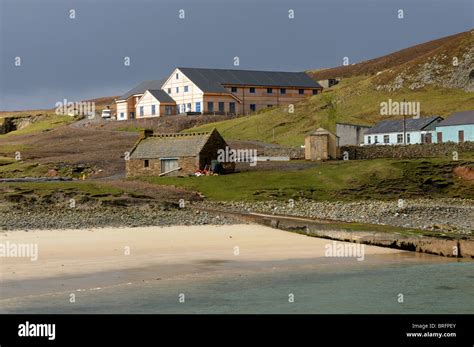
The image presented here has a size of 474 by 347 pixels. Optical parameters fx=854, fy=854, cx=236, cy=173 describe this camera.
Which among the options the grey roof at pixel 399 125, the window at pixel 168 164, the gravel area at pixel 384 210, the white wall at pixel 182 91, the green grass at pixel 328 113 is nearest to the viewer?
the gravel area at pixel 384 210

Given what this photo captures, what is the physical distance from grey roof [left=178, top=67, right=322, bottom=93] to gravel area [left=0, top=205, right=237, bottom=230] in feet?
250

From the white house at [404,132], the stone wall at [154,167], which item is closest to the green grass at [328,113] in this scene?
the white house at [404,132]

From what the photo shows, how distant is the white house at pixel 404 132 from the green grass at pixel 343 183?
19.0 metres

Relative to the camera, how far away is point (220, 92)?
12638 cm

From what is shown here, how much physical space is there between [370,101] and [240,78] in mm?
24597

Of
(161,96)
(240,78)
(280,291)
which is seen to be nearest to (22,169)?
(161,96)

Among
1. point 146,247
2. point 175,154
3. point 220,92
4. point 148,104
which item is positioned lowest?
point 146,247

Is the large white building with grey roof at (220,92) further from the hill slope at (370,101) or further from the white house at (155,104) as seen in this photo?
the hill slope at (370,101)

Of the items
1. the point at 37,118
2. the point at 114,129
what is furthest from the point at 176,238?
the point at 37,118

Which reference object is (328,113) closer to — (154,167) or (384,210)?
(154,167)

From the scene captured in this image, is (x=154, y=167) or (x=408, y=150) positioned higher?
(x=408, y=150)

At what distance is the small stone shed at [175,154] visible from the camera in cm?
6794

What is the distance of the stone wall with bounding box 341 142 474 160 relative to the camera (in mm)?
75062
